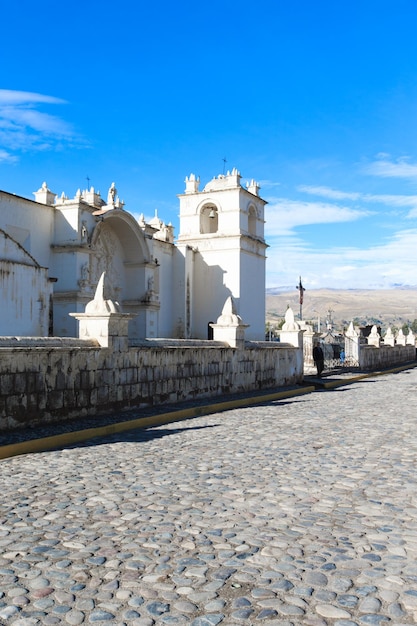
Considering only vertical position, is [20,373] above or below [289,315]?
below

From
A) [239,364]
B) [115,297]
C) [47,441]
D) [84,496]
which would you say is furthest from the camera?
[115,297]

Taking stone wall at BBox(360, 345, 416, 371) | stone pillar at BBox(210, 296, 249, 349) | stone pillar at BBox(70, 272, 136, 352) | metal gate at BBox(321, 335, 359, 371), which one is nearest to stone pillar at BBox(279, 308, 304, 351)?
stone pillar at BBox(210, 296, 249, 349)

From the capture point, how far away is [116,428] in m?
9.18

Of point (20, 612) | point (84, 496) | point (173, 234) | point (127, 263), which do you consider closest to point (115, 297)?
point (127, 263)

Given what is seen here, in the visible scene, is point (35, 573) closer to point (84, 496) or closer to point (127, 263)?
point (84, 496)

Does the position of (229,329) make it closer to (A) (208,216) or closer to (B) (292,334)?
(B) (292,334)

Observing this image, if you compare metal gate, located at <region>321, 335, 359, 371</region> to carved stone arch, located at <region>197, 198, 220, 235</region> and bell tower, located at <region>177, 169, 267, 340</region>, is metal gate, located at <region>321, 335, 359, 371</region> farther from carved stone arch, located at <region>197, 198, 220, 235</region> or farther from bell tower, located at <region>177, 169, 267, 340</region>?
carved stone arch, located at <region>197, 198, 220, 235</region>

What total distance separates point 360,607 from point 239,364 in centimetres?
1217

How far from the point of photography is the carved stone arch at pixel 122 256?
1069 inches

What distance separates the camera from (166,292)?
1337 inches

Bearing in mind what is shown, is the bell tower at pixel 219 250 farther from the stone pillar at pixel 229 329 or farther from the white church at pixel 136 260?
the stone pillar at pixel 229 329

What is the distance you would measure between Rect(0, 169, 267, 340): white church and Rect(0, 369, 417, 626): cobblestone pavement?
208 inches

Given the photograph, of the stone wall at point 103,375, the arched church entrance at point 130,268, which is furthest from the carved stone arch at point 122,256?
the stone wall at point 103,375

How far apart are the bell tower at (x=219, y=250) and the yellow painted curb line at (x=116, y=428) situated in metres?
20.0
